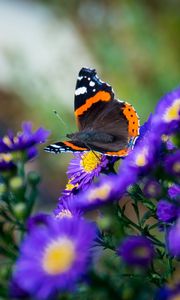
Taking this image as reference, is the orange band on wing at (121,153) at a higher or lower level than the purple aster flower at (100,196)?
higher

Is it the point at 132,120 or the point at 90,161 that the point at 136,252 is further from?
the point at 132,120

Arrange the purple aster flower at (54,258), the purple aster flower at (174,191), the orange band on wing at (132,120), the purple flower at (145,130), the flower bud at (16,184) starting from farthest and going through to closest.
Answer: the orange band on wing at (132,120) < the purple flower at (145,130) < the purple aster flower at (174,191) < the flower bud at (16,184) < the purple aster flower at (54,258)

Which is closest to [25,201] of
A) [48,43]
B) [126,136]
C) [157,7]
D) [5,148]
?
[5,148]

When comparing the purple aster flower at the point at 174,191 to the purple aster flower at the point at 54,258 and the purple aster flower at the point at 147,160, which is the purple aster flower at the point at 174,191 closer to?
the purple aster flower at the point at 147,160

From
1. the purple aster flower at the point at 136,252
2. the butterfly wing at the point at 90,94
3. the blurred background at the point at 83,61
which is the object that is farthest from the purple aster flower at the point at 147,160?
the blurred background at the point at 83,61

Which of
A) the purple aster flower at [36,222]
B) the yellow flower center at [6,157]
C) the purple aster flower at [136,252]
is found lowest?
the purple aster flower at [136,252]

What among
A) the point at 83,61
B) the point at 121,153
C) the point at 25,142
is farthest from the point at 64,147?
the point at 83,61

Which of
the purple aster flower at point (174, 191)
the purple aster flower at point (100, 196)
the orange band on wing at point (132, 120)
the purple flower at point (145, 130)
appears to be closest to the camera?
the purple aster flower at point (100, 196)
